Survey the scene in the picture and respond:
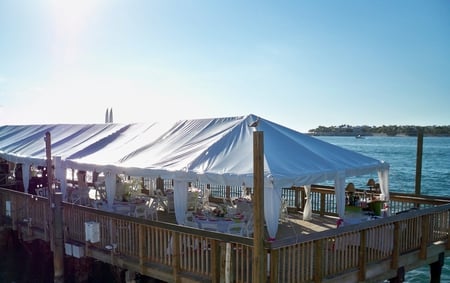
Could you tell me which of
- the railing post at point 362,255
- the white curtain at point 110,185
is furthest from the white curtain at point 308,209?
the white curtain at point 110,185

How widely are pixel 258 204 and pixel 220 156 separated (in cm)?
267

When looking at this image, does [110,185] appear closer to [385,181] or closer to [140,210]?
[140,210]

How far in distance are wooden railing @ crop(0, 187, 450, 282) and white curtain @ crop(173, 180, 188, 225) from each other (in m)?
0.70

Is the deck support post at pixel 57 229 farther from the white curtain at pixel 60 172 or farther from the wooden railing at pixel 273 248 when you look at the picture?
the white curtain at pixel 60 172

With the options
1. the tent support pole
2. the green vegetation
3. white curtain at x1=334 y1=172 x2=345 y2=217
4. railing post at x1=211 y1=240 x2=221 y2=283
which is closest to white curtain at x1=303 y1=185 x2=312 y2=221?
white curtain at x1=334 y1=172 x2=345 y2=217

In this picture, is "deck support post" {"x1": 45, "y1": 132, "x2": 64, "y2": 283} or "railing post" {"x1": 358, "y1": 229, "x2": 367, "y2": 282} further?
"deck support post" {"x1": 45, "y1": 132, "x2": 64, "y2": 283}

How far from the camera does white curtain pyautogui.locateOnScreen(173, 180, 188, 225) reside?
9.23 metres

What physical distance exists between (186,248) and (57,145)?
8146 mm

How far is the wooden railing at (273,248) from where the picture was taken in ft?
23.6

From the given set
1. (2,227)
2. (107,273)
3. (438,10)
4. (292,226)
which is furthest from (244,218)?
(438,10)

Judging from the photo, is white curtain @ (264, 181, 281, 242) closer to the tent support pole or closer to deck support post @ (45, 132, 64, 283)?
the tent support pole

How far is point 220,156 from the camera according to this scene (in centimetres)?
902

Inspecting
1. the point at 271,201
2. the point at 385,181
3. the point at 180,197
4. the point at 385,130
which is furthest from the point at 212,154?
the point at 385,130

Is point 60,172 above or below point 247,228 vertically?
above
